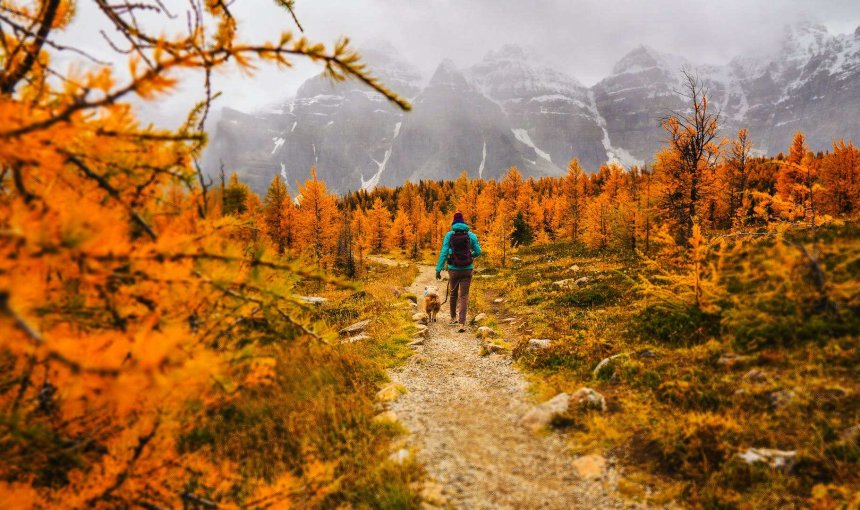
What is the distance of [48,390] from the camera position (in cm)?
229

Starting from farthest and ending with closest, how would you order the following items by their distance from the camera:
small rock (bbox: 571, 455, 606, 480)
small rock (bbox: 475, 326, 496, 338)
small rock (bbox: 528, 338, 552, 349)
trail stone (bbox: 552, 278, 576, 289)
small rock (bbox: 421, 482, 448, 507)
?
trail stone (bbox: 552, 278, 576, 289) < small rock (bbox: 475, 326, 496, 338) < small rock (bbox: 528, 338, 552, 349) < small rock (bbox: 571, 455, 606, 480) < small rock (bbox: 421, 482, 448, 507)

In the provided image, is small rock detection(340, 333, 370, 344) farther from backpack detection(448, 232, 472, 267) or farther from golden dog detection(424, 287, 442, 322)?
backpack detection(448, 232, 472, 267)

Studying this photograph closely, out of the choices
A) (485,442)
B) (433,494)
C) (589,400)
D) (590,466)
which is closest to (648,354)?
(589,400)

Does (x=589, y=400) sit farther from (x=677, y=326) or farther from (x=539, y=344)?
(x=677, y=326)

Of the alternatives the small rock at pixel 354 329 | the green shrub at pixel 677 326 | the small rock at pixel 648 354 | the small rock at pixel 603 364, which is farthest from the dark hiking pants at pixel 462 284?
the small rock at pixel 648 354

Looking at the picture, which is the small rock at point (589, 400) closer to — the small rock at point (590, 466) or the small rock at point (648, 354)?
the small rock at point (590, 466)

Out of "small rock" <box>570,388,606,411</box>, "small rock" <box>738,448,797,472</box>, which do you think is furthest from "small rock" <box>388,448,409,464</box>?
"small rock" <box>738,448,797,472</box>

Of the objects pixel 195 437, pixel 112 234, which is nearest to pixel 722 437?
pixel 112 234

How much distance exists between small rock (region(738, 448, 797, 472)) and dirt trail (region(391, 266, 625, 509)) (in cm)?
113

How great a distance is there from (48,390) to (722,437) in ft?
17.7

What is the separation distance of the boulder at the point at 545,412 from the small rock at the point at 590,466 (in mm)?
747

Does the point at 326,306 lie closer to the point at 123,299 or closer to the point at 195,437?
the point at 195,437

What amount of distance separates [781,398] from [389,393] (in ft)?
15.2

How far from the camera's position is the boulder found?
4.68 metres
